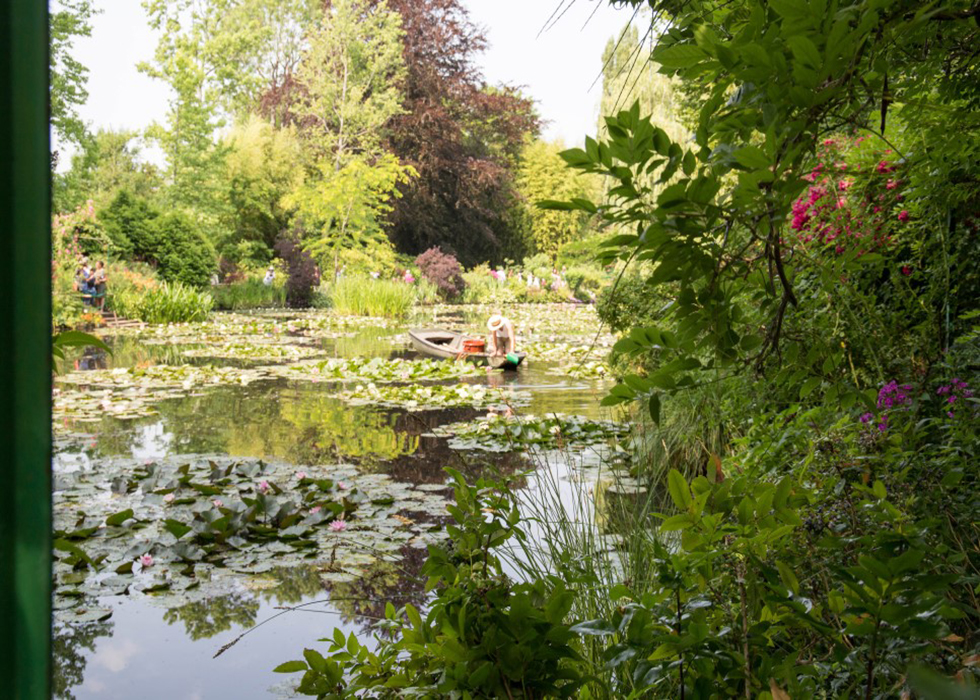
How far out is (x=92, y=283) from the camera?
39.3ft

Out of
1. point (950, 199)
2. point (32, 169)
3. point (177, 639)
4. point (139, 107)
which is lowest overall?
point (177, 639)

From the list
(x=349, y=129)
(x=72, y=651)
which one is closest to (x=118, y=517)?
(x=72, y=651)

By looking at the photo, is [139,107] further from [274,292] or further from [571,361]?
[571,361]

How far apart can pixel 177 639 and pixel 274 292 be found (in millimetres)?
16029

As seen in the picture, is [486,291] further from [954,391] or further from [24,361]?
[24,361]

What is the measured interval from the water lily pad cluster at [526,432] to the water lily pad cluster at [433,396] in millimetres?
707

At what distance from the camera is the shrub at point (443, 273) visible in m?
18.3

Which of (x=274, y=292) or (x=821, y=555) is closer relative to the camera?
(x=821, y=555)

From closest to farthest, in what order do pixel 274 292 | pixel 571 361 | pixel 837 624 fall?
pixel 837 624 → pixel 571 361 → pixel 274 292

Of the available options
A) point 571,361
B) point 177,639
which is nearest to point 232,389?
point 571,361

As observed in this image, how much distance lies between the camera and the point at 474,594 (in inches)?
44.6

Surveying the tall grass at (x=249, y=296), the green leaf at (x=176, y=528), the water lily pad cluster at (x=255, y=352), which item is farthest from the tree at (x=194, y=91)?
the green leaf at (x=176, y=528)

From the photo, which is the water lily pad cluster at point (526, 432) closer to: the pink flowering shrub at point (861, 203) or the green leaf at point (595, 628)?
the pink flowering shrub at point (861, 203)

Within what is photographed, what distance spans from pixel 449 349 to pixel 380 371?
4.39ft
